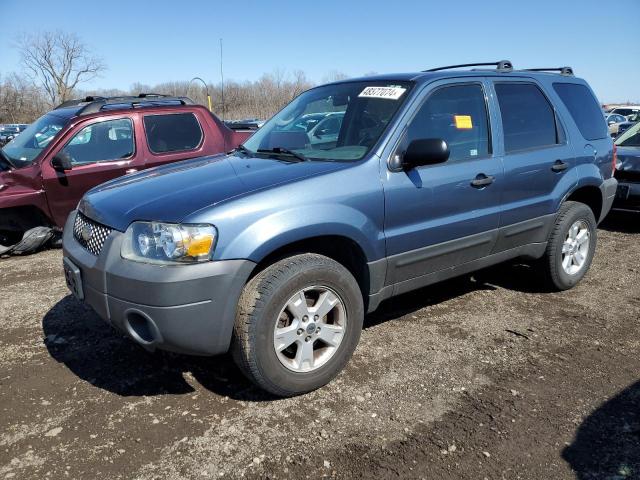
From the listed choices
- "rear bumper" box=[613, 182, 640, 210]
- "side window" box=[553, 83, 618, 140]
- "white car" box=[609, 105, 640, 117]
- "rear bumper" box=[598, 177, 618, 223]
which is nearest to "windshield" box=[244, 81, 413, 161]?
"side window" box=[553, 83, 618, 140]

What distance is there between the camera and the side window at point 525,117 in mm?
3941

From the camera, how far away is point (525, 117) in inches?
161

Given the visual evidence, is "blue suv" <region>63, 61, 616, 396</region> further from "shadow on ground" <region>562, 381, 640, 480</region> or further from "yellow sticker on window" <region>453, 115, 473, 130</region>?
"shadow on ground" <region>562, 381, 640, 480</region>

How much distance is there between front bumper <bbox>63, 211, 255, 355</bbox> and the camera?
2.52 m

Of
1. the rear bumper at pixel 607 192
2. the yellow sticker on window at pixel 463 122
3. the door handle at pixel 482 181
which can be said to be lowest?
the rear bumper at pixel 607 192

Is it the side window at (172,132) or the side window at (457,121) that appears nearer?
the side window at (457,121)

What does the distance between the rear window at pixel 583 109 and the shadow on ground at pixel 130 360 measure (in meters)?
1.95

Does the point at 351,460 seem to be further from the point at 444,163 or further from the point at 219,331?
the point at 444,163

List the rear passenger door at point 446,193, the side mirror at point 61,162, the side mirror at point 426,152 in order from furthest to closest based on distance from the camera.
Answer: the side mirror at point 61,162
the rear passenger door at point 446,193
the side mirror at point 426,152

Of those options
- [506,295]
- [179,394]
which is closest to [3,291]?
[179,394]

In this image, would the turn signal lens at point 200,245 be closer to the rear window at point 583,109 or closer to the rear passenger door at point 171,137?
the rear window at point 583,109

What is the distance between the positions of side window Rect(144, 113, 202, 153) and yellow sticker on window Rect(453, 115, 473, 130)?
12.9 ft

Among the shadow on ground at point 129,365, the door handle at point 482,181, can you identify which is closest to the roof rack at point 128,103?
the shadow on ground at point 129,365

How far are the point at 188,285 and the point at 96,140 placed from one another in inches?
174
